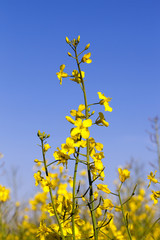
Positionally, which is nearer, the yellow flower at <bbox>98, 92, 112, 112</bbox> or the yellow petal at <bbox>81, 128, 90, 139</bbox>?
the yellow petal at <bbox>81, 128, 90, 139</bbox>

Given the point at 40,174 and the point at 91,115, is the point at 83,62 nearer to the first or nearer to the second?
the point at 91,115

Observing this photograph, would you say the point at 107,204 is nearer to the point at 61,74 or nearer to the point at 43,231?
the point at 43,231

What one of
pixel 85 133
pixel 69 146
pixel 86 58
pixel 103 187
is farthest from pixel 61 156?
pixel 86 58

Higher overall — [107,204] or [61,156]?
[61,156]

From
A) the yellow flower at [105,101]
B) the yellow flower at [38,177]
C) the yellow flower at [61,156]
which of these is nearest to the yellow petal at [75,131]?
the yellow flower at [61,156]

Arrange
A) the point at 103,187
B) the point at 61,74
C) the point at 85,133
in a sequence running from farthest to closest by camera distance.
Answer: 1. the point at 61,74
2. the point at 103,187
3. the point at 85,133

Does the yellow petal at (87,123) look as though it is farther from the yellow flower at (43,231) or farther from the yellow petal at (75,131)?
the yellow flower at (43,231)

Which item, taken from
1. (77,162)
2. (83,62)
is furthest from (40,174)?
(83,62)

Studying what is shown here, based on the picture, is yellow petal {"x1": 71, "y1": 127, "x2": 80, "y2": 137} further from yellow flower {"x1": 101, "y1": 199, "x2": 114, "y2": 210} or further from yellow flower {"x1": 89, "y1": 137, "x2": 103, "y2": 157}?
yellow flower {"x1": 101, "y1": 199, "x2": 114, "y2": 210}

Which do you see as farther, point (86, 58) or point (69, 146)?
point (86, 58)

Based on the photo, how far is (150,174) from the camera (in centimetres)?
206

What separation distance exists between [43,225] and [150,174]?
759mm

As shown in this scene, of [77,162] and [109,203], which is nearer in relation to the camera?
[77,162]

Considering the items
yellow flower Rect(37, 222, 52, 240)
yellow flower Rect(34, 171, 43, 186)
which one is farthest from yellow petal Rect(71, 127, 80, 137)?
yellow flower Rect(37, 222, 52, 240)
